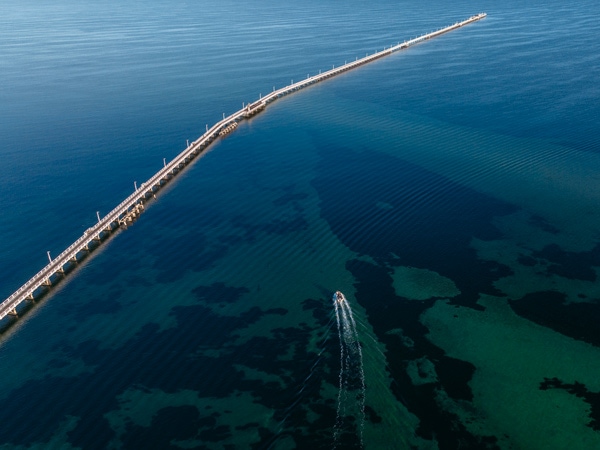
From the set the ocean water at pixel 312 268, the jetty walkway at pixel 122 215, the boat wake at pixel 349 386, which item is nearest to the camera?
the boat wake at pixel 349 386

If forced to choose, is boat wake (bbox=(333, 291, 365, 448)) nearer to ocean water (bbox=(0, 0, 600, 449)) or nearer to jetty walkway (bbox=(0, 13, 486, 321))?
ocean water (bbox=(0, 0, 600, 449))

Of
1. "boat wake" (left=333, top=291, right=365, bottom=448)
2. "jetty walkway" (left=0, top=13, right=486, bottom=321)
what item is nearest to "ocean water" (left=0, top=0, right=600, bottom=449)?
"boat wake" (left=333, top=291, right=365, bottom=448)

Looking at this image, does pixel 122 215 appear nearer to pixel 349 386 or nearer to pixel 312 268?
pixel 312 268

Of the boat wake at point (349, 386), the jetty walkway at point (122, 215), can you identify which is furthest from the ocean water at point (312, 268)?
the jetty walkway at point (122, 215)

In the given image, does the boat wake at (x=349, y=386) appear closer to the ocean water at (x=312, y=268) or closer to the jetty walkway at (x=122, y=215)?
the ocean water at (x=312, y=268)

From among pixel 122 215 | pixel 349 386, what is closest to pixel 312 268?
pixel 349 386

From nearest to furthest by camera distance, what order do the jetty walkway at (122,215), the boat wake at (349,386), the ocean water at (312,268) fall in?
the boat wake at (349,386), the ocean water at (312,268), the jetty walkway at (122,215)
